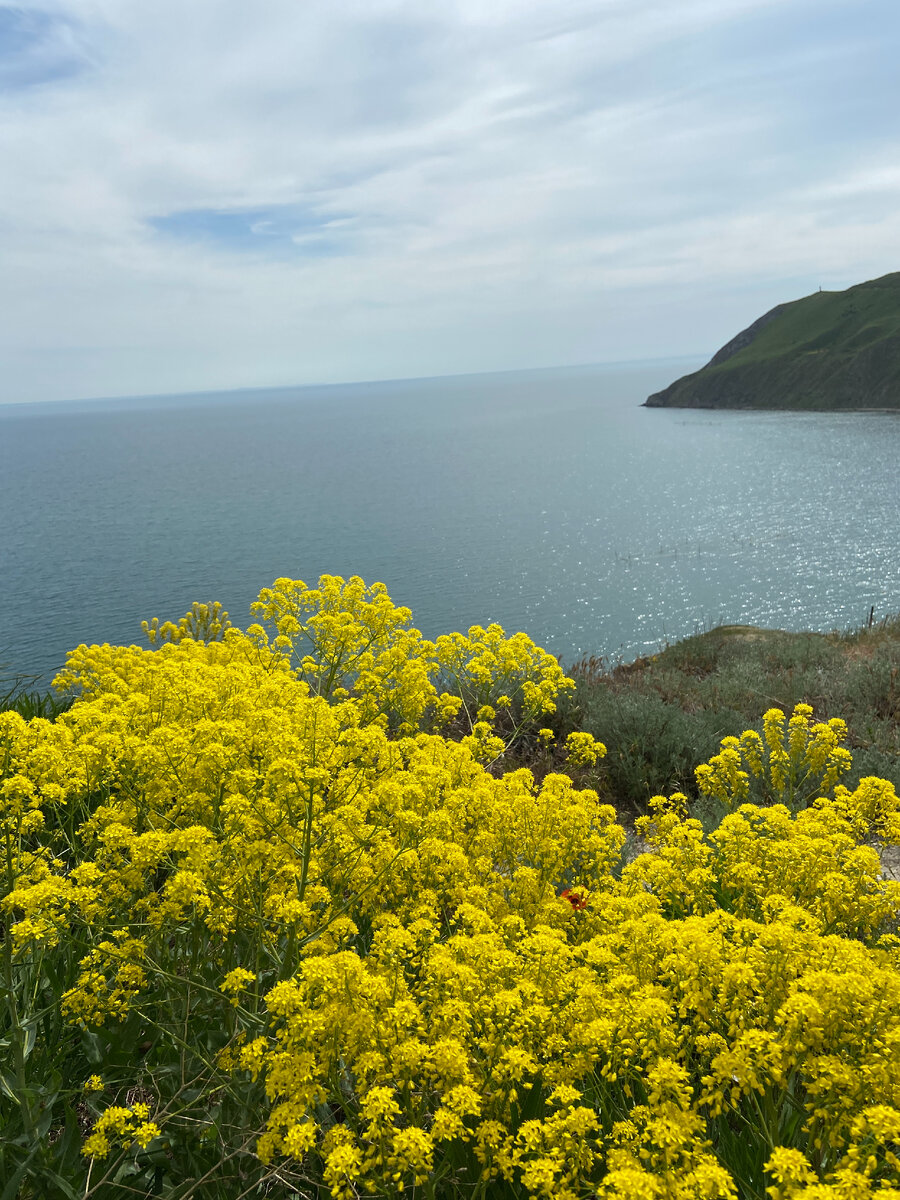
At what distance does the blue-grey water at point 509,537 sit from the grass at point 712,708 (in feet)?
71.9

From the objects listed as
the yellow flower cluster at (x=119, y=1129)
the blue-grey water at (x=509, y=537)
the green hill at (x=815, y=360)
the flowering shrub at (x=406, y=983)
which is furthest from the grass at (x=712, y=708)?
the green hill at (x=815, y=360)

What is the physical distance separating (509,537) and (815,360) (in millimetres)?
125408

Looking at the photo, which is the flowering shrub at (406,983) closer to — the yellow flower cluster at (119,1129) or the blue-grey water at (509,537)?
the yellow flower cluster at (119,1129)

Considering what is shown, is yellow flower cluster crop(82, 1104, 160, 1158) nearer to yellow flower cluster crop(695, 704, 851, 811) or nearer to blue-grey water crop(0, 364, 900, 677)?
yellow flower cluster crop(695, 704, 851, 811)

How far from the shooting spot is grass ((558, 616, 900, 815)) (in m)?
9.53

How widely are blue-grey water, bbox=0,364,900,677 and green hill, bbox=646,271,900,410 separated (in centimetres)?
1574

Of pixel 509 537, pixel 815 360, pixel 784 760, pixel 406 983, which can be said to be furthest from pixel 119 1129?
pixel 815 360

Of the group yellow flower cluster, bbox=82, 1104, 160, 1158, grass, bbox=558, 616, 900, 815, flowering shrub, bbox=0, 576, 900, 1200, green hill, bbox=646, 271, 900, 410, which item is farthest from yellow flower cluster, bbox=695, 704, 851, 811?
green hill, bbox=646, 271, 900, 410

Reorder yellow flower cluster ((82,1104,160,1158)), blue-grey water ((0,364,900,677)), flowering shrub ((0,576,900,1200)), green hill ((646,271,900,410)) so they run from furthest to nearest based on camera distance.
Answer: green hill ((646,271,900,410)) → blue-grey water ((0,364,900,677)) → yellow flower cluster ((82,1104,160,1158)) → flowering shrub ((0,576,900,1200))

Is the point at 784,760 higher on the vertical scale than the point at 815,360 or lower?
lower

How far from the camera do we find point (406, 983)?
3.08 metres

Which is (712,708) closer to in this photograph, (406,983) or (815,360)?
(406,983)

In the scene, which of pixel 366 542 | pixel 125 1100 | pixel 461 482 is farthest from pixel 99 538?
pixel 125 1100

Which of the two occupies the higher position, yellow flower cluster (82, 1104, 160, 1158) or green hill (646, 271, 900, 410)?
Result: green hill (646, 271, 900, 410)
